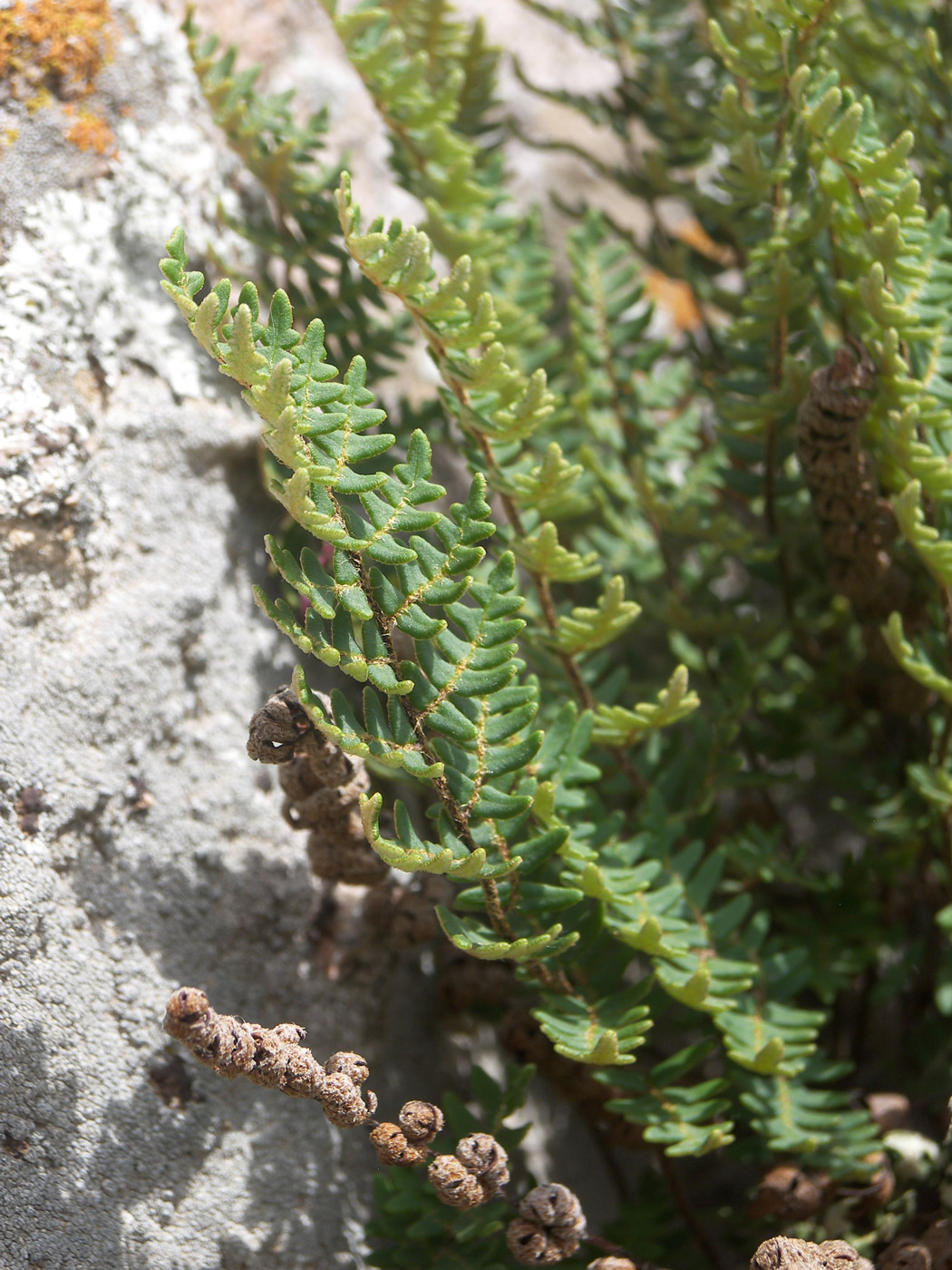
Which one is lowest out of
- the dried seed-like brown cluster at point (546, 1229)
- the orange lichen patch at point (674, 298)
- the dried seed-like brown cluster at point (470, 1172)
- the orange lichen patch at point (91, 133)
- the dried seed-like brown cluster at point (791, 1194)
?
the dried seed-like brown cluster at point (791, 1194)

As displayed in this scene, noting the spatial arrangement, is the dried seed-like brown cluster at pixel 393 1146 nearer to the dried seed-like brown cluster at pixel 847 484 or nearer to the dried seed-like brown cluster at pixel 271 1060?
the dried seed-like brown cluster at pixel 271 1060

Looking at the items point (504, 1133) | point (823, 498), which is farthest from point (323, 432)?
point (504, 1133)

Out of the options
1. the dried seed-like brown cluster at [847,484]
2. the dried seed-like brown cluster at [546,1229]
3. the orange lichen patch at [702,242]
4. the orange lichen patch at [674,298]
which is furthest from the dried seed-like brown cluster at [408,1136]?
the orange lichen patch at [674,298]

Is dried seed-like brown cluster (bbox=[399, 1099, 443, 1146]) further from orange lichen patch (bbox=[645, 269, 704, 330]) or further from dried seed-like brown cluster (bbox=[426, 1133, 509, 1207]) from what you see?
orange lichen patch (bbox=[645, 269, 704, 330])

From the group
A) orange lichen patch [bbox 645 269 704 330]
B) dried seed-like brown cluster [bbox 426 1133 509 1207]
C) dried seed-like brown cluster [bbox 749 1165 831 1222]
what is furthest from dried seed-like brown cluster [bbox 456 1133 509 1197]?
orange lichen patch [bbox 645 269 704 330]

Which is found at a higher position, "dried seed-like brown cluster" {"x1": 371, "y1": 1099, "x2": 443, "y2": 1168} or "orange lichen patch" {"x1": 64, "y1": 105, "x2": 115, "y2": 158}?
"orange lichen patch" {"x1": 64, "y1": 105, "x2": 115, "y2": 158}

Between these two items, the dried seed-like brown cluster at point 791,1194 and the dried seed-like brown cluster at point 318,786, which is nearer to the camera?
the dried seed-like brown cluster at point 318,786

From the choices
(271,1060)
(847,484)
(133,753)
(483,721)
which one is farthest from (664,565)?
(271,1060)
